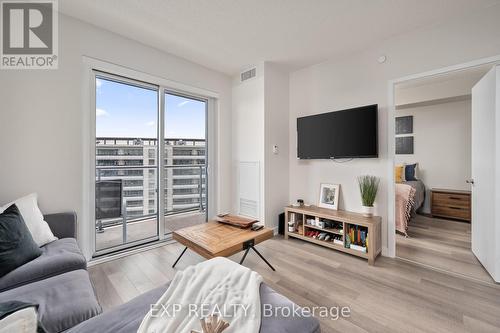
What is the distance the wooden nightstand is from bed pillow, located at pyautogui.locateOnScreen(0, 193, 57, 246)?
19.5 feet

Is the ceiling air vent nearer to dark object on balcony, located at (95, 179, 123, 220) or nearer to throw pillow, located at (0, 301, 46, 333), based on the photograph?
dark object on balcony, located at (95, 179, 123, 220)

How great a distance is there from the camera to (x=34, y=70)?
2113 mm

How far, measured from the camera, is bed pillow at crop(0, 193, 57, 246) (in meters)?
1.78

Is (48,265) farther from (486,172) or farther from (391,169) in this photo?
(486,172)

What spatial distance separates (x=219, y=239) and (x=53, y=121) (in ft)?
6.96

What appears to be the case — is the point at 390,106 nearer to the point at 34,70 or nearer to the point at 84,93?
the point at 84,93

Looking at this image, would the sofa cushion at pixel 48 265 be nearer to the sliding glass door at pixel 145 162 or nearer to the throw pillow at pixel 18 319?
the throw pillow at pixel 18 319

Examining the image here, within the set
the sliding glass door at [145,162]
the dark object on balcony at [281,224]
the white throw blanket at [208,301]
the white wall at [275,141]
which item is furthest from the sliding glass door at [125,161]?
the white throw blanket at [208,301]

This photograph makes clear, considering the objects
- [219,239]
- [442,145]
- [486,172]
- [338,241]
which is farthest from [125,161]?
[442,145]

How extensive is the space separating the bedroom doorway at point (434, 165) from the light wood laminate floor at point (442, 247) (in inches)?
0.5

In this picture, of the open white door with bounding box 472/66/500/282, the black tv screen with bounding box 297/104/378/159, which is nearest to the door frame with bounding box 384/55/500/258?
the black tv screen with bounding box 297/104/378/159

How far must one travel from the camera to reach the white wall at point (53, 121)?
1994 millimetres

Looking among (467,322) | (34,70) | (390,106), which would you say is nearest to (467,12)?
(390,106)

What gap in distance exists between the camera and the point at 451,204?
4016 millimetres
